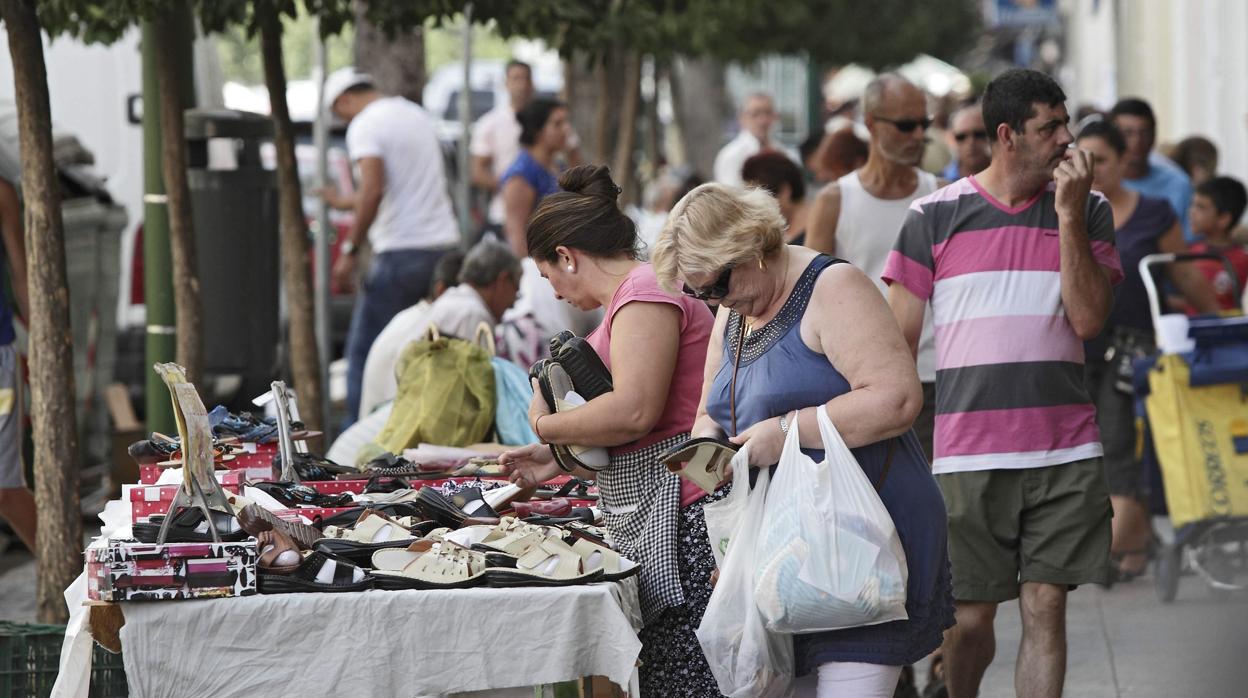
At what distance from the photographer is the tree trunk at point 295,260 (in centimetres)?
856

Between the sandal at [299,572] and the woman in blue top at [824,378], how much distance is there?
891 millimetres

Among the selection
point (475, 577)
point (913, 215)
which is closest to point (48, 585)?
point (475, 577)

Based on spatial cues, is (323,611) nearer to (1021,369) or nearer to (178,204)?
(1021,369)

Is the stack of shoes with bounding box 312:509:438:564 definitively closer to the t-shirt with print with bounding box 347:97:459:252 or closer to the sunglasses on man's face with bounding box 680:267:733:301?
the sunglasses on man's face with bounding box 680:267:733:301

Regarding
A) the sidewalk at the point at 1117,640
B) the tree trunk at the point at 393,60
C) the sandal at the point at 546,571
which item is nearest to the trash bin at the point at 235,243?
the sidewalk at the point at 1117,640

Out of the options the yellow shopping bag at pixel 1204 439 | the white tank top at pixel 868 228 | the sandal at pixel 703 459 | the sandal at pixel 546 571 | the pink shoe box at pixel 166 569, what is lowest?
the yellow shopping bag at pixel 1204 439

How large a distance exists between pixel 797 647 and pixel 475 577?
0.71 metres

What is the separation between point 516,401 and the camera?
639 centimetres

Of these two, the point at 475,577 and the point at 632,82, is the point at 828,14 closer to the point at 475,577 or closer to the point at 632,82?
the point at 632,82

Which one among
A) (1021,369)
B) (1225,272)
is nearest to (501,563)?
(1021,369)

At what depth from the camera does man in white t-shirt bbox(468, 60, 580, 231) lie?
1413 cm

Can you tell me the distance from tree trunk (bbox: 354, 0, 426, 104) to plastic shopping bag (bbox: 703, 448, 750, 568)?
9.77 meters

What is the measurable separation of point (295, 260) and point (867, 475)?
17.2ft

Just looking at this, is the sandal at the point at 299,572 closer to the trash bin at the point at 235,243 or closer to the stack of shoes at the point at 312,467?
the stack of shoes at the point at 312,467
